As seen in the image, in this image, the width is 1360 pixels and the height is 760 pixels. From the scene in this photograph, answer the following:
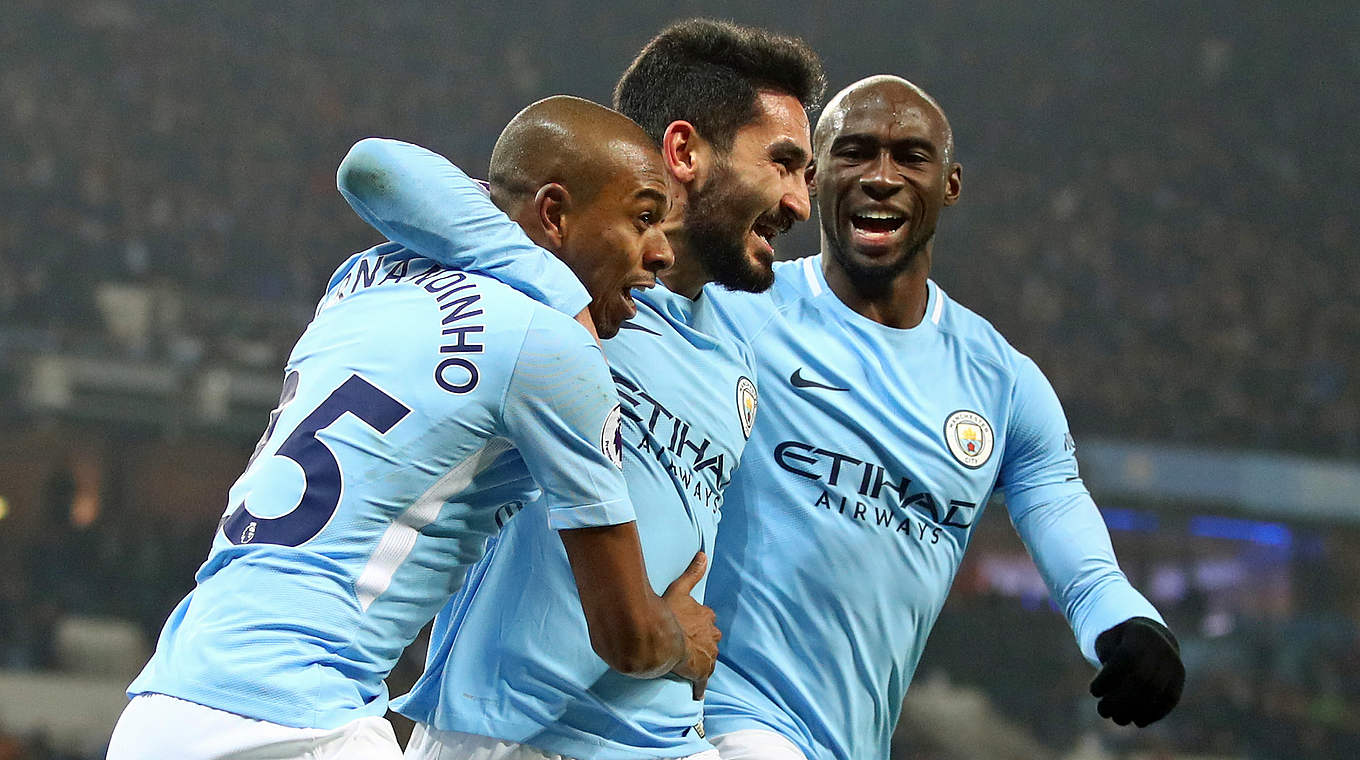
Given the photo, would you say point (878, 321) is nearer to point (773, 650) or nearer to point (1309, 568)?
point (773, 650)

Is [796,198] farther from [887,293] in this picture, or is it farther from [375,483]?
[375,483]

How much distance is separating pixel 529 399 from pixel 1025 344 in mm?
11834

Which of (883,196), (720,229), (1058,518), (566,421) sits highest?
(883,196)

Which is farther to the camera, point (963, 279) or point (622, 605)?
point (963, 279)

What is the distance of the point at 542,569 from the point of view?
2.11 meters

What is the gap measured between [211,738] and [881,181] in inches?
75.6


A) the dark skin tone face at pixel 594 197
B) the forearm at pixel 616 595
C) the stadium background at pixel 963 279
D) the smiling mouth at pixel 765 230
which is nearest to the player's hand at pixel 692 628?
the forearm at pixel 616 595

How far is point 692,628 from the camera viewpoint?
6.96 feet

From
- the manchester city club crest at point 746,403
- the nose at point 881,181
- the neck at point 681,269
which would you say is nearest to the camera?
the manchester city club crest at point 746,403

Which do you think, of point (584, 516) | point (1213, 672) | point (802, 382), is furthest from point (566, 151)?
point (1213, 672)

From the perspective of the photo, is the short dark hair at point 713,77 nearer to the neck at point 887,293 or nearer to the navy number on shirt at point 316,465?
the neck at point 887,293

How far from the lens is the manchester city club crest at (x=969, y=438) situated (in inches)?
114

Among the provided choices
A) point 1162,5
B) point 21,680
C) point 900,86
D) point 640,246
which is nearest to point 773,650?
point 640,246

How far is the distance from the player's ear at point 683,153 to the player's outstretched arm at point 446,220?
26.0 inches
